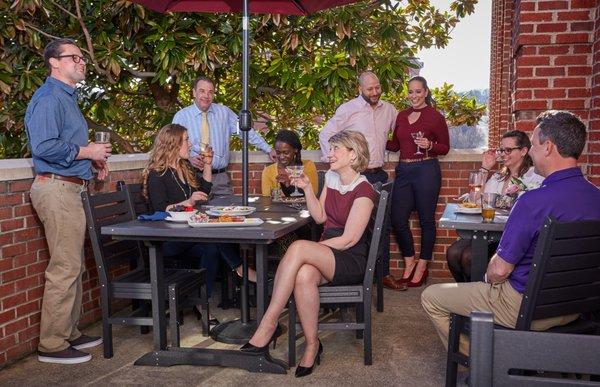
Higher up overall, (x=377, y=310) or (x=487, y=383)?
(x=487, y=383)

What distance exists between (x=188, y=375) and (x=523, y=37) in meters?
3.22

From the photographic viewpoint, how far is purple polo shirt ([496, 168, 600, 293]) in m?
2.73

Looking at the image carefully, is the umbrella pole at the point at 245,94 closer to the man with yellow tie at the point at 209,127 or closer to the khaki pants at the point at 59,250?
the khaki pants at the point at 59,250

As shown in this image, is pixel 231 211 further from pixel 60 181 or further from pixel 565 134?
pixel 565 134

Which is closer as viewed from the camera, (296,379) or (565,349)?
(565,349)

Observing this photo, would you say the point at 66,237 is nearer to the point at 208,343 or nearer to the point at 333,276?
the point at 208,343

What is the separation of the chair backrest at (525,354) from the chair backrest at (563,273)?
1.50 metres

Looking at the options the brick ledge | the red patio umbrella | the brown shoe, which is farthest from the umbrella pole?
the brown shoe

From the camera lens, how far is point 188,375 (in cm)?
A: 368

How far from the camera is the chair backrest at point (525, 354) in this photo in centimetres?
115

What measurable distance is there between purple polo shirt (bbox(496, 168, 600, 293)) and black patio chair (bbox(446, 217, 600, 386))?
12 cm

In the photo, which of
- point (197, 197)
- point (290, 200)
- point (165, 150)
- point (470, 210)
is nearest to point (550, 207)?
point (470, 210)

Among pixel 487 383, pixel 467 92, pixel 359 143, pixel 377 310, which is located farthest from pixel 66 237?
pixel 467 92

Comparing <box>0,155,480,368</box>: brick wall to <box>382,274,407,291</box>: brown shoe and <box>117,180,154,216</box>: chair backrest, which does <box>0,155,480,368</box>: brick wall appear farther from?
<box>382,274,407,291</box>: brown shoe
